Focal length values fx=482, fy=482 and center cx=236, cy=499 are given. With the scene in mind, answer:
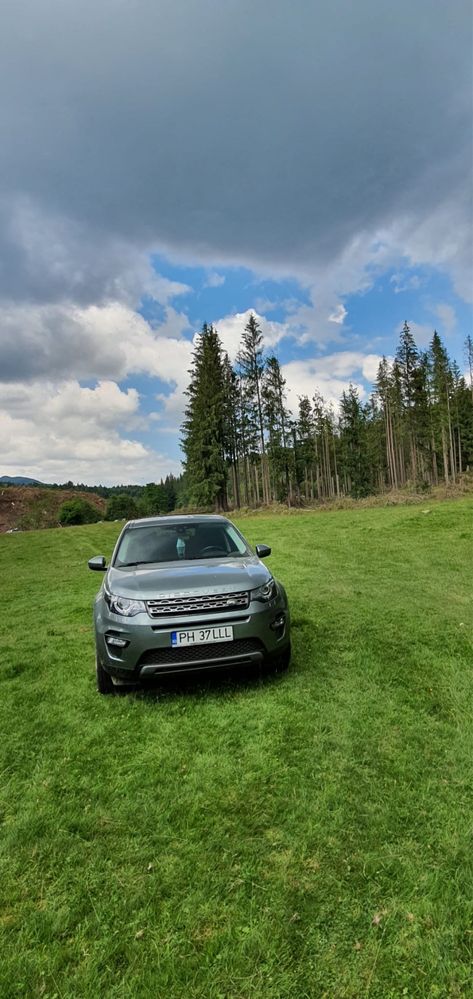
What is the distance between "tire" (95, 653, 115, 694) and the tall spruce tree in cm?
3296

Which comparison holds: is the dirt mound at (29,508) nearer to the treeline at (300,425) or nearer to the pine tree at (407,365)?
the treeline at (300,425)

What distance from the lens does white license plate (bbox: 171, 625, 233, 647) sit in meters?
3.88

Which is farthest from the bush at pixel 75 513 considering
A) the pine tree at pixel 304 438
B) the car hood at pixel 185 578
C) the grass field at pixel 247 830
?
the grass field at pixel 247 830

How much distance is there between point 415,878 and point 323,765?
950mm

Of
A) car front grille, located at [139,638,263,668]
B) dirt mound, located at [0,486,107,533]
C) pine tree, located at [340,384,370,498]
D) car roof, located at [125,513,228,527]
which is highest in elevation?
pine tree, located at [340,384,370,498]

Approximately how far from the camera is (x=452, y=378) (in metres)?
46.2

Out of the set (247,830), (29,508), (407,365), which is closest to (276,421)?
(407,365)

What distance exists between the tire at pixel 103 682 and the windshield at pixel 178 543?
3.48 ft

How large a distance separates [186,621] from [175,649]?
234 mm

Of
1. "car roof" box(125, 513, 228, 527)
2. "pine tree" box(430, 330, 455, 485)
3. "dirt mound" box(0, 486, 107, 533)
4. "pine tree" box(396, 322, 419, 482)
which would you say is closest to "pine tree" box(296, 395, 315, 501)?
"pine tree" box(396, 322, 419, 482)

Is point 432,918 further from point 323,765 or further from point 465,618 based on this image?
point 465,618

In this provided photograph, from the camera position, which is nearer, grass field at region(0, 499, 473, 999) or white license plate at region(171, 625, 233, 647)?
grass field at region(0, 499, 473, 999)

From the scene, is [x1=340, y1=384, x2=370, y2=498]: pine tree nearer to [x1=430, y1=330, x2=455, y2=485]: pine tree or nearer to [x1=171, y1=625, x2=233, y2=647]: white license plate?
[x1=430, y1=330, x2=455, y2=485]: pine tree

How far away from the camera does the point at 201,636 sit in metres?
3.90
